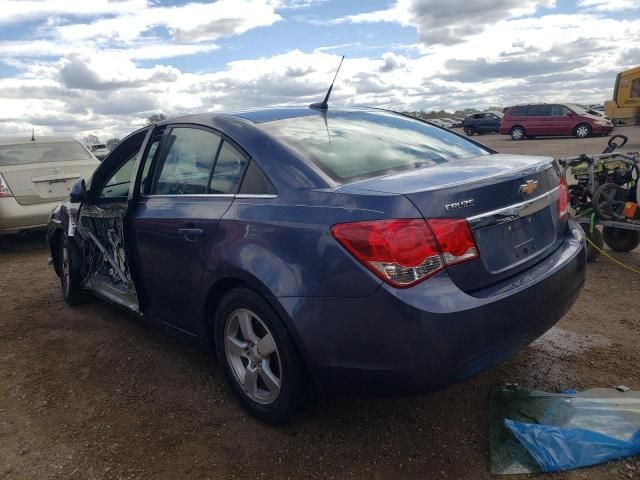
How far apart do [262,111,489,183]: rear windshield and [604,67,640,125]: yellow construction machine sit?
62.1 ft

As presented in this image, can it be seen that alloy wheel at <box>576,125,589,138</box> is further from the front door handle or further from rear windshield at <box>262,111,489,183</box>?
the front door handle

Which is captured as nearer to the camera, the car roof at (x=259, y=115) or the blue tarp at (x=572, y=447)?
the blue tarp at (x=572, y=447)

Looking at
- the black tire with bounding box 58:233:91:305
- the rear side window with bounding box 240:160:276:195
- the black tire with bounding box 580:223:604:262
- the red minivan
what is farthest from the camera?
the red minivan

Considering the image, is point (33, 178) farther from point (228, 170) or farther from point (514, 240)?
point (514, 240)

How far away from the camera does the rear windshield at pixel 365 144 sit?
270cm

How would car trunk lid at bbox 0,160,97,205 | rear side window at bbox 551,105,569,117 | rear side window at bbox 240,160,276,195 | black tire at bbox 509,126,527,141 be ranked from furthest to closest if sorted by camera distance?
1. black tire at bbox 509,126,527,141
2. rear side window at bbox 551,105,569,117
3. car trunk lid at bbox 0,160,97,205
4. rear side window at bbox 240,160,276,195

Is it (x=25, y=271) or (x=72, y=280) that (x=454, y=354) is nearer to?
(x=72, y=280)

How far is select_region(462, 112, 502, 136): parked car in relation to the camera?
3366cm

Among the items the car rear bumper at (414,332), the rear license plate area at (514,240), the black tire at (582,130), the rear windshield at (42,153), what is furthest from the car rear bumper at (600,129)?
the car rear bumper at (414,332)

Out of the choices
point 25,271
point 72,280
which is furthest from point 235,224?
point 25,271

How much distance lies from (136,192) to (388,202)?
2013 millimetres

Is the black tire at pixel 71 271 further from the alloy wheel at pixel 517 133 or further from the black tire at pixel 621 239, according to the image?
the alloy wheel at pixel 517 133

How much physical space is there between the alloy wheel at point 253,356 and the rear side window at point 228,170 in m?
0.67

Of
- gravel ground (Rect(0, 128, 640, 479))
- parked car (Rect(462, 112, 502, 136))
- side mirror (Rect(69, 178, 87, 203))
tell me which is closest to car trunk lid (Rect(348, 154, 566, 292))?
gravel ground (Rect(0, 128, 640, 479))
